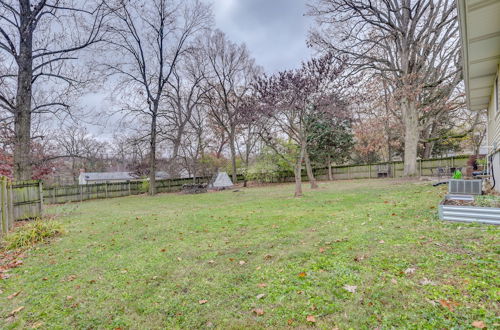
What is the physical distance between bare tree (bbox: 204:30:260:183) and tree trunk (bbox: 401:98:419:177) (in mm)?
12242

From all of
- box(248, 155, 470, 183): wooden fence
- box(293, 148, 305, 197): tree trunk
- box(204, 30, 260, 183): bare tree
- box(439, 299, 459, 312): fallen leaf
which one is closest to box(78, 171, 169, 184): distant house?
box(204, 30, 260, 183): bare tree

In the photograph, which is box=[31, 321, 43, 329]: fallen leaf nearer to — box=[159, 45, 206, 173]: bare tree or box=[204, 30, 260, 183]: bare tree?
box=[159, 45, 206, 173]: bare tree

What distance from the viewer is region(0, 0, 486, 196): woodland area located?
9625 millimetres

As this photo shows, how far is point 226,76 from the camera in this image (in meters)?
22.9

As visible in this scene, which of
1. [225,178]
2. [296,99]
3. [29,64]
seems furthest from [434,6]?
[29,64]

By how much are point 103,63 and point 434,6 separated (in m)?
19.1

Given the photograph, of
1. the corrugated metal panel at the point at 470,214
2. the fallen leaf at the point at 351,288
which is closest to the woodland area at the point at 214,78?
the corrugated metal panel at the point at 470,214

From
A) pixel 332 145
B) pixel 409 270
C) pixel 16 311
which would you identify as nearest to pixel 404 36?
pixel 332 145

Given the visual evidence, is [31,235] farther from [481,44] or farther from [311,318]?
[481,44]

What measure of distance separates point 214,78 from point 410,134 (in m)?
16.0

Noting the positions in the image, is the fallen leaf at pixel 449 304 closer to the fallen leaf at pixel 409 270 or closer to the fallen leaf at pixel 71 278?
the fallen leaf at pixel 409 270

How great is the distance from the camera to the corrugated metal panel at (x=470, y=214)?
12.4 feet

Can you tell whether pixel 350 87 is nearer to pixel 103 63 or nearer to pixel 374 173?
pixel 374 173

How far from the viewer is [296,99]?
10148 mm
